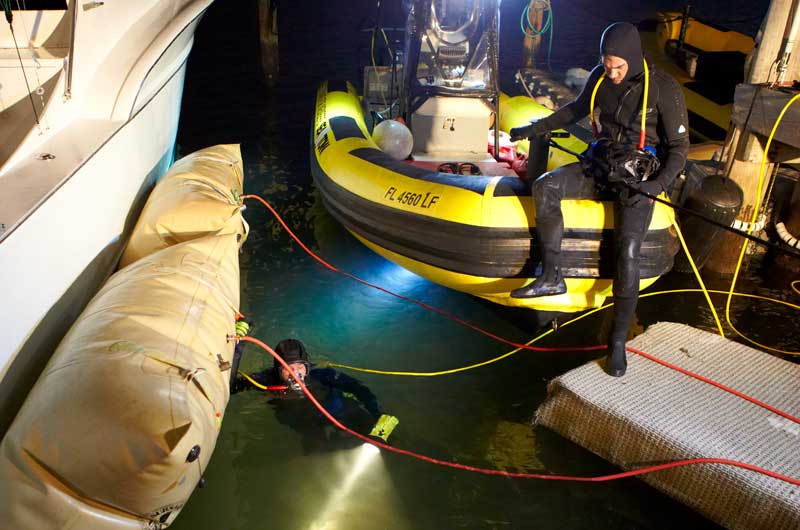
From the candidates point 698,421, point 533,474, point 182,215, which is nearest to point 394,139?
point 182,215

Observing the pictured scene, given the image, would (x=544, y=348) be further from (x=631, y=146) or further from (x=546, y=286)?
(x=631, y=146)

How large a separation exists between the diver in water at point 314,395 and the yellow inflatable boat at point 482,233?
3.46ft

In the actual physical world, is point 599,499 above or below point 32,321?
below

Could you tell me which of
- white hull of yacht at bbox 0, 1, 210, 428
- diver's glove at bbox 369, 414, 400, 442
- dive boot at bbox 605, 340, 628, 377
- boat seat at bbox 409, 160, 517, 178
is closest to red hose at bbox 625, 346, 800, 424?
dive boot at bbox 605, 340, 628, 377

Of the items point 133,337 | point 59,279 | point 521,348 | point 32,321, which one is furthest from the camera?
point 521,348

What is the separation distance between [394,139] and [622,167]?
8.04 ft

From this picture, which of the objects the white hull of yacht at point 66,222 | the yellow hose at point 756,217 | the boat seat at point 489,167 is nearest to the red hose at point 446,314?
the white hull of yacht at point 66,222

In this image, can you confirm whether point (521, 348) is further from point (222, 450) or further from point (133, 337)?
point (133, 337)

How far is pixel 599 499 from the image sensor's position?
3.22 m

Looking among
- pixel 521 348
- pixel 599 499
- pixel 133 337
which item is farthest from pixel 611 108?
pixel 133 337

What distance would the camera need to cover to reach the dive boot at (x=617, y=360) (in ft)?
11.6

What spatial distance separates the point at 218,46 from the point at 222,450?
36.8ft

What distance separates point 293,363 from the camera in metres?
3.36

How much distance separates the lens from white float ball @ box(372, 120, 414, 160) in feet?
18.2
